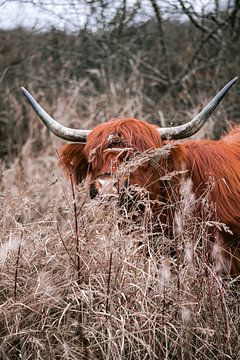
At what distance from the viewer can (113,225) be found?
3.97 metres

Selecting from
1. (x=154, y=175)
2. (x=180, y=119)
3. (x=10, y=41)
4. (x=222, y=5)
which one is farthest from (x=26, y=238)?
(x=10, y=41)

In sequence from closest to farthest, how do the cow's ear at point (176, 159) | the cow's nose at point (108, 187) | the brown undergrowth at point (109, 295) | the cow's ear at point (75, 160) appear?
the brown undergrowth at point (109, 295) < the cow's nose at point (108, 187) < the cow's ear at point (176, 159) < the cow's ear at point (75, 160)

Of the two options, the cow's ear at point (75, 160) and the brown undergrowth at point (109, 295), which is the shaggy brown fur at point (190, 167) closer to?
the cow's ear at point (75, 160)

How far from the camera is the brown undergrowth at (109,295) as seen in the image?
3.60 meters

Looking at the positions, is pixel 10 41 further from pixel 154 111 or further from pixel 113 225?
pixel 113 225

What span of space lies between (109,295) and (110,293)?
0.24 feet

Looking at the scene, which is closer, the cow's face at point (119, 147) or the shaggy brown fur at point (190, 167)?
the cow's face at point (119, 147)

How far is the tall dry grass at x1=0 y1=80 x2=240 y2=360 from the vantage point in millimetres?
3598

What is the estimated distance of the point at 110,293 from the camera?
145 inches

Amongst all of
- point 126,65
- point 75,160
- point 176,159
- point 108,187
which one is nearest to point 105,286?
point 108,187

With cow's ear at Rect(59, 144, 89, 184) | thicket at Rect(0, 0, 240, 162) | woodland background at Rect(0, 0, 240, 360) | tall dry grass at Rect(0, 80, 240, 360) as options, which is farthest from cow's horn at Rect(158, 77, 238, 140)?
thicket at Rect(0, 0, 240, 162)

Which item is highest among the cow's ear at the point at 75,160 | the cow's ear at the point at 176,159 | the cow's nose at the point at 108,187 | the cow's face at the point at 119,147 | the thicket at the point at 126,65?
the cow's nose at the point at 108,187

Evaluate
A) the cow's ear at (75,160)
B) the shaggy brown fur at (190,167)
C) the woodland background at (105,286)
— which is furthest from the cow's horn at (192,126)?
the cow's ear at (75,160)

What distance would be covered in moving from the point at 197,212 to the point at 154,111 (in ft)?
16.2
